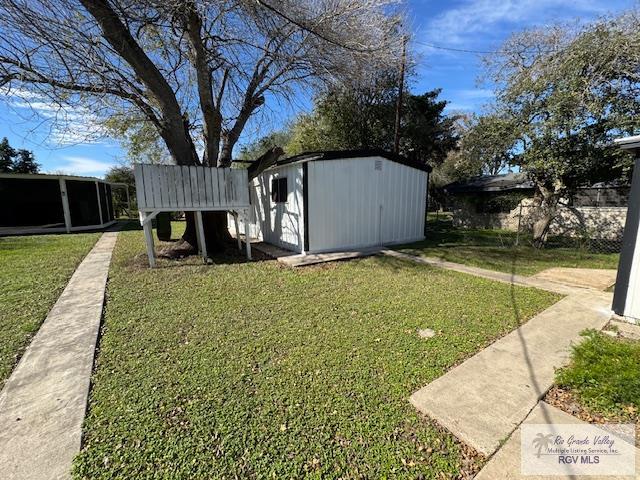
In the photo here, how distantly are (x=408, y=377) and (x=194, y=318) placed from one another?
2.62 metres

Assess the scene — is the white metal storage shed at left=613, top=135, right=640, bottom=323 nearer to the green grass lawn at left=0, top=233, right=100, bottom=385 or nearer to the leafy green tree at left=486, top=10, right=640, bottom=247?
the leafy green tree at left=486, top=10, right=640, bottom=247

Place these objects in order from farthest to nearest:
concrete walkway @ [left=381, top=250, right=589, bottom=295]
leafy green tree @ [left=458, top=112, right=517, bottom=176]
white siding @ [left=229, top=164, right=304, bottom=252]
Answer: leafy green tree @ [left=458, top=112, right=517, bottom=176]
white siding @ [left=229, top=164, right=304, bottom=252]
concrete walkway @ [left=381, top=250, right=589, bottom=295]

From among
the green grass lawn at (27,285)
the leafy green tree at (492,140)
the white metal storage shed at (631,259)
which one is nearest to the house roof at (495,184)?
the leafy green tree at (492,140)

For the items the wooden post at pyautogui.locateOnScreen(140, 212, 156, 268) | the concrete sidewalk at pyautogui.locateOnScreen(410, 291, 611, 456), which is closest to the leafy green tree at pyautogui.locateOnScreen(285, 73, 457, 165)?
the wooden post at pyautogui.locateOnScreen(140, 212, 156, 268)

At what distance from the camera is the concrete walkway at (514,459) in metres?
1.54

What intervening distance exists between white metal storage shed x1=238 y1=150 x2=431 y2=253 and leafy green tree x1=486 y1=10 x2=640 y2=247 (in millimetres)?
3232

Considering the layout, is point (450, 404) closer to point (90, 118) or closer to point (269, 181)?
point (269, 181)

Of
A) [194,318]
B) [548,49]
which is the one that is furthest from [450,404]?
[548,49]

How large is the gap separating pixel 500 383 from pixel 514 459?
0.76m

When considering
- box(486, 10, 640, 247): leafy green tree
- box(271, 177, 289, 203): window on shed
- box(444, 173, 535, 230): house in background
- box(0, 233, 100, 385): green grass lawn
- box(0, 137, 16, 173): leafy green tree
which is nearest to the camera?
box(0, 233, 100, 385): green grass lawn

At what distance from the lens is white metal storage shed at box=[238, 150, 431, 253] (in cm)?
685

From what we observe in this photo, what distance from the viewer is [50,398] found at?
2.18 m

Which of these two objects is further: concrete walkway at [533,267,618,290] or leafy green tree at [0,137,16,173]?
leafy green tree at [0,137,16,173]

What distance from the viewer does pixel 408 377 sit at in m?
2.40
